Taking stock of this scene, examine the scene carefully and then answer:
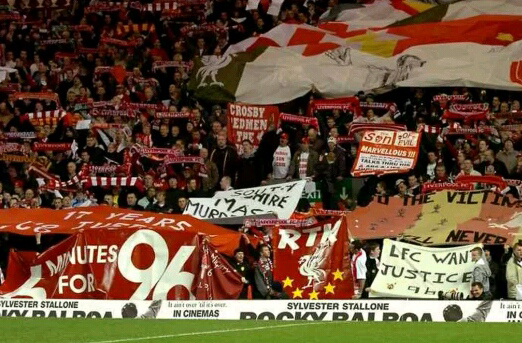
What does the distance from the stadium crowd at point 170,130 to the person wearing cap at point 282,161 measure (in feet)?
0.08

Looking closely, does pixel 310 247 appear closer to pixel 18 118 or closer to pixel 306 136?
pixel 306 136

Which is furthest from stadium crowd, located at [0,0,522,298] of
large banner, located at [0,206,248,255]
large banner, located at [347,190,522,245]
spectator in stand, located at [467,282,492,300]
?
large banner, located at [0,206,248,255]

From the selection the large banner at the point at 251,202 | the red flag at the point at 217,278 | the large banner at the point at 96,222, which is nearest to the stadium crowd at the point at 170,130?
the red flag at the point at 217,278

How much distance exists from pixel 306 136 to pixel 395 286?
6019mm

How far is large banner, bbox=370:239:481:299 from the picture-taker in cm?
2441

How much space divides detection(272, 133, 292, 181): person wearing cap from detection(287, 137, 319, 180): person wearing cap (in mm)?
154

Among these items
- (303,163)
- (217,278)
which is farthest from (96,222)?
(303,163)

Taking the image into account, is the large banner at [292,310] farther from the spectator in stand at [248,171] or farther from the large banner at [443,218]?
the spectator in stand at [248,171]

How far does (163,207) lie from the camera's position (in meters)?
28.2

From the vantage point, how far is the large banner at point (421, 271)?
24406mm

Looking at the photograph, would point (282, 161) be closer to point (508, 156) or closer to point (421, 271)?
point (508, 156)

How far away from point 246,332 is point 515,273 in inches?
271

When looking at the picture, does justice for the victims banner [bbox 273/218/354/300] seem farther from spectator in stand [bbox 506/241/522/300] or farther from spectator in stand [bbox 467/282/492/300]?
spectator in stand [bbox 506/241/522/300]

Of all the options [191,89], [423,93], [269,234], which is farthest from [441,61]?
[269,234]
